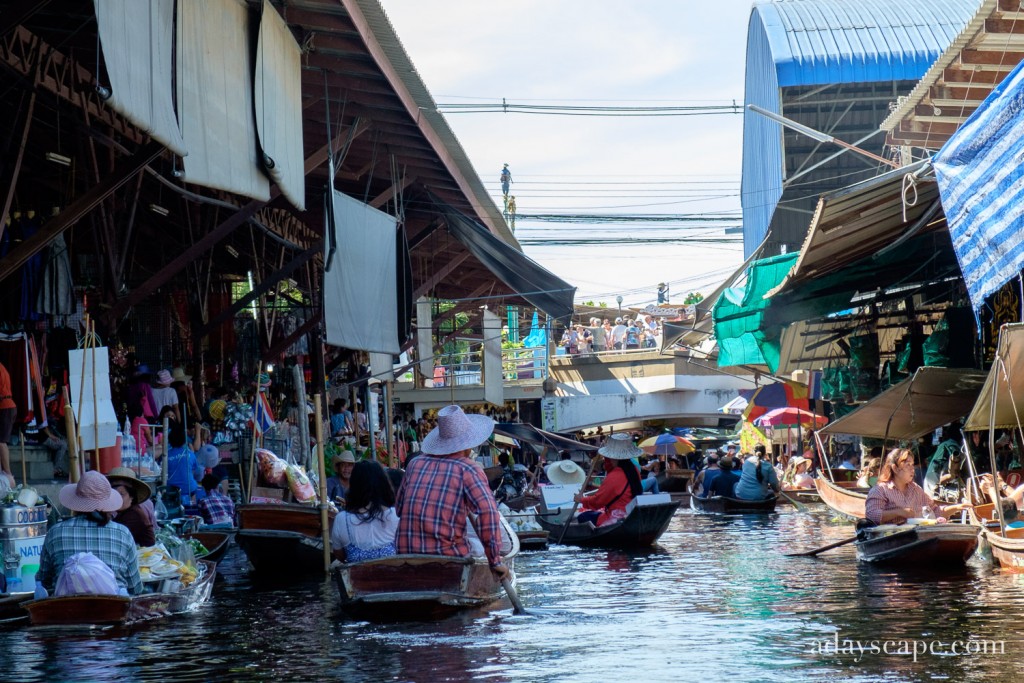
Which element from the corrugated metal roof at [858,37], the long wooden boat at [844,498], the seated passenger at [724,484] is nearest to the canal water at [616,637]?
the long wooden boat at [844,498]

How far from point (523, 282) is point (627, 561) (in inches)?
203

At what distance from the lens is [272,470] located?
14531mm

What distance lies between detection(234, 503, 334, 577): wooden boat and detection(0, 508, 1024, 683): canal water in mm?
569

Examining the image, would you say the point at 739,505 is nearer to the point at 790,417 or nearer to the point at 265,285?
the point at 790,417

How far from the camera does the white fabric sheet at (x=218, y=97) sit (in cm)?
1038

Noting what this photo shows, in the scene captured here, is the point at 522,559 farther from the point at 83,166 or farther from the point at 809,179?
the point at 809,179

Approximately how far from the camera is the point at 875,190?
537 inches

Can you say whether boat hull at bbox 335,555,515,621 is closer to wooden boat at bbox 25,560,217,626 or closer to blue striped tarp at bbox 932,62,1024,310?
wooden boat at bbox 25,560,217,626

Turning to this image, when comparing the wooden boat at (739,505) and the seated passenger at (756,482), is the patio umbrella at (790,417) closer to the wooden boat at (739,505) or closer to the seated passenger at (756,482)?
the seated passenger at (756,482)

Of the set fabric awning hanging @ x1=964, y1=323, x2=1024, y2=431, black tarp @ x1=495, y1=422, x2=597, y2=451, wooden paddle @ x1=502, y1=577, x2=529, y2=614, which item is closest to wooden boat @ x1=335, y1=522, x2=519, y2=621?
wooden paddle @ x1=502, y1=577, x2=529, y2=614

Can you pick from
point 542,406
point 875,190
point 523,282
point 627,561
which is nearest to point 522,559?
point 627,561

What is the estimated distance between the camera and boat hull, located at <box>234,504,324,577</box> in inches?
537

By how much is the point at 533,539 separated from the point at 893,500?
5.73 m

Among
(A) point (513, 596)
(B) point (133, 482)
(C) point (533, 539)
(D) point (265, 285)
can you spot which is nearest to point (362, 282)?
(D) point (265, 285)
